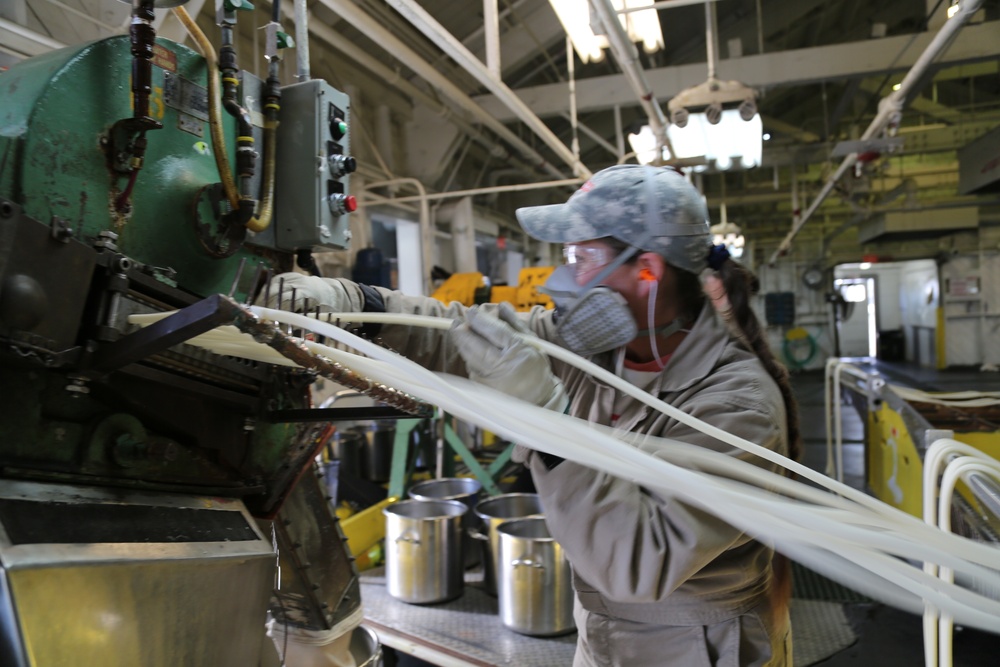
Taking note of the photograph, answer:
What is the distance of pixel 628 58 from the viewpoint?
2729 millimetres

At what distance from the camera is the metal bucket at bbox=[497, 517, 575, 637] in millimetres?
2492

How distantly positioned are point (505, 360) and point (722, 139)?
312 cm

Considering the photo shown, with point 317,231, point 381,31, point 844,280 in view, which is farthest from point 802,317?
point 317,231

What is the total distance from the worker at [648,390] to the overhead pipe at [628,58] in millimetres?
1217

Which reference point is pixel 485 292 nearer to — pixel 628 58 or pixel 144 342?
pixel 628 58

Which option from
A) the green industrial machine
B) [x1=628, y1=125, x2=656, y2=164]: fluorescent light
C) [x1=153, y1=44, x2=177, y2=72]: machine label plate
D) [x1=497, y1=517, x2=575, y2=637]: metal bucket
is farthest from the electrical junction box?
[x1=628, y1=125, x2=656, y2=164]: fluorescent light

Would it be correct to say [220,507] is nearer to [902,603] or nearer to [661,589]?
[661,589]

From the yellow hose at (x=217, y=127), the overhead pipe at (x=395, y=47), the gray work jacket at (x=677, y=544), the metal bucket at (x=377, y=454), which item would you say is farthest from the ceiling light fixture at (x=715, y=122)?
the metal bucket at (x=377, y=454)

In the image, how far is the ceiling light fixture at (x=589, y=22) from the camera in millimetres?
2557

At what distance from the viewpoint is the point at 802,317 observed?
1630cm

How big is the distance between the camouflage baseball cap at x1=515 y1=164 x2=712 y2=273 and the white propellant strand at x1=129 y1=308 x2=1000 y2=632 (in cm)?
45

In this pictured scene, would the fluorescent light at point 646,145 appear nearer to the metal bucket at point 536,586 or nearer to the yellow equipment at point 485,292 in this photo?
the yellow equipment at point 485,292

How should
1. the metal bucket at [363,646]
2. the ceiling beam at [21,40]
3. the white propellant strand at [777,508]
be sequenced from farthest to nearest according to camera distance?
the metal bucket at [363,646]
the ceiling beam at [21,40]
the white propellant strand at [777,508]

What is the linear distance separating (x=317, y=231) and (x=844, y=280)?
2131cm
